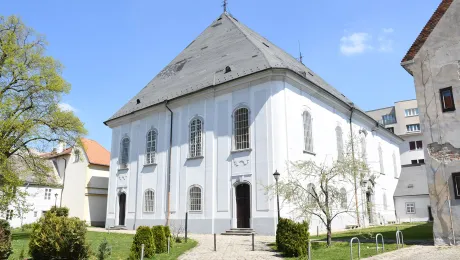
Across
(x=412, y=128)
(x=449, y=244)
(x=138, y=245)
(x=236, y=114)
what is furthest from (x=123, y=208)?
(x=412, y=128)

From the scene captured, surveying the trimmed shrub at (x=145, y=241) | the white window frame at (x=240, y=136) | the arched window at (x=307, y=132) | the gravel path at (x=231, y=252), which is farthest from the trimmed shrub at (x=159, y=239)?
the arched window at (x=307, y=132)

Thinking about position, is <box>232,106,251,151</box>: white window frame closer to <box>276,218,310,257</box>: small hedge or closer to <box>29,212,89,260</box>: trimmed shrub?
<box>276,218,310,257</box>: small hedge

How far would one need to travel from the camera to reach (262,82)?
21109 mm

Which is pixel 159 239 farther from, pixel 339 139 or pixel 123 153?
pixel 123 153

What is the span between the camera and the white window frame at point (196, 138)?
76.2 ft

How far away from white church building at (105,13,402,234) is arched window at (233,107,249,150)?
62 mm

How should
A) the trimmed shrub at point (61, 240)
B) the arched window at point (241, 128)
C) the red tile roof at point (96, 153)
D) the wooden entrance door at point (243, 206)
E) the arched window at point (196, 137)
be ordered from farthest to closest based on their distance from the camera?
the red tile roof at point (96, 153) → the arched window at point (196, 137) → the arched window at point (241, 128) → the wooden entrance door at point (243, 206) → the trimmed shrub at point (61, 240)

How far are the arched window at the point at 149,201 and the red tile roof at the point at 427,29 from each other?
1825cm

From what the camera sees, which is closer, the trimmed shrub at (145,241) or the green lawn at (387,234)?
the trimmed shrub at (145,241)

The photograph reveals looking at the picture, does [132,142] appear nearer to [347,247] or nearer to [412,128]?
[347,247]

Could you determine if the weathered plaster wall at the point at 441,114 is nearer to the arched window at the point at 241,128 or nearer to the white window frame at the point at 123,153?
the arched window at the point at 241,128

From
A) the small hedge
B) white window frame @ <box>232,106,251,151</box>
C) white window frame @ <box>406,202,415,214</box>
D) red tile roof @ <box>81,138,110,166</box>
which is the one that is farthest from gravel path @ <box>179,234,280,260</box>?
white window frame @ <box>406,202,415,214</box>

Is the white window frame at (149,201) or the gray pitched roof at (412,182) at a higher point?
the gray pitched roof at (412,182)

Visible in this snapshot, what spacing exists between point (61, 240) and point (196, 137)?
46.4 ft
